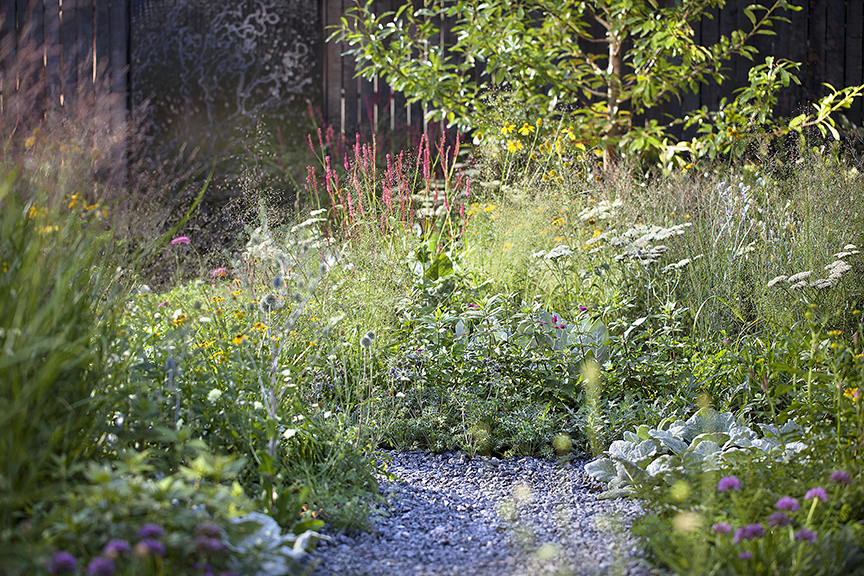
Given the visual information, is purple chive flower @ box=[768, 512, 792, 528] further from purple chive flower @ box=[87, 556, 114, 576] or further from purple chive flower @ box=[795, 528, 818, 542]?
purple chive flower @ box=[87, 556, 114, 576]

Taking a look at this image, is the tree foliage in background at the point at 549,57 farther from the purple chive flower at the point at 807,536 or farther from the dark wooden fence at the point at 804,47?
the purple chive flower at the point at 807,536

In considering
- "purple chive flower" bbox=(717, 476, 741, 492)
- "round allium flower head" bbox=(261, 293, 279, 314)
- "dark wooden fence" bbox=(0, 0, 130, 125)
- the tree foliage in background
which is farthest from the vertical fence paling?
"purple chive flower" bbox=(717, 476, 741, 492)

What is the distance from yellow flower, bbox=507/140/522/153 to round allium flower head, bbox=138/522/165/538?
3.33m

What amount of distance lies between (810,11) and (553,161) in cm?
321

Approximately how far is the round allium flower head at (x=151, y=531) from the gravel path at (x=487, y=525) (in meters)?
0.39

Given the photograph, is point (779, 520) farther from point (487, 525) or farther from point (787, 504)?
point (487, 525)

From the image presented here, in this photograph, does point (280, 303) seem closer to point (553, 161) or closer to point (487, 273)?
point (487, 273)

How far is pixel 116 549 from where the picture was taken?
3.60 feet

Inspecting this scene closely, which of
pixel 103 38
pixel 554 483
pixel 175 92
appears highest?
pixel 103 38

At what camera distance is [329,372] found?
2.63 m

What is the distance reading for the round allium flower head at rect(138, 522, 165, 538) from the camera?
3.70 ft

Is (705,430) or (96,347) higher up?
(96,347)

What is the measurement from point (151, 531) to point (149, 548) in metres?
0.03

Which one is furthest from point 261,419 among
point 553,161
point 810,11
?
point 810,11
